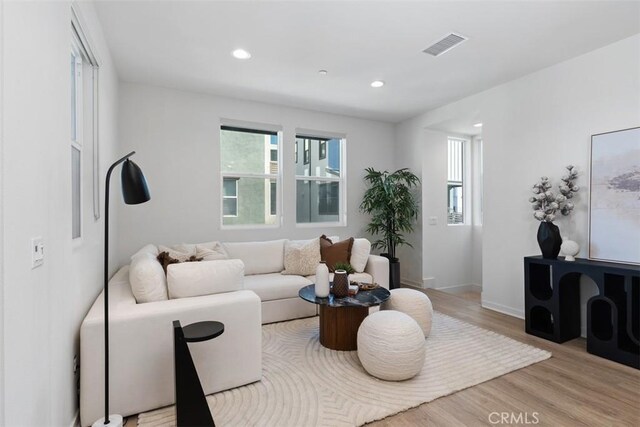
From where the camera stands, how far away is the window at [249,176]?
449 centimetres

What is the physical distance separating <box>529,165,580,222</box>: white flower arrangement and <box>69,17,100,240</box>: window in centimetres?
383

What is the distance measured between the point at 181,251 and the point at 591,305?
3967 millimetres

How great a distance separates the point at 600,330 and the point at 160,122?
5017mm

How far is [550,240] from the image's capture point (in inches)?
122

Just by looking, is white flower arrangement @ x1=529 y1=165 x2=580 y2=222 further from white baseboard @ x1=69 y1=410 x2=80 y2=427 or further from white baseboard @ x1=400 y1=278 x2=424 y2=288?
white baseboard @ x1=69 y1=410 x2=80 y2=427

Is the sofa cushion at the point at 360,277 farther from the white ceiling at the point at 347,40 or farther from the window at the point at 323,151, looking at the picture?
the white ceiling at the point at 347,40

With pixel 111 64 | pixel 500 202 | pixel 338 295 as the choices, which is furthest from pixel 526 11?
pixel 111 64

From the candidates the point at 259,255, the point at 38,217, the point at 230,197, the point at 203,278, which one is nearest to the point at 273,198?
the point at 230,197

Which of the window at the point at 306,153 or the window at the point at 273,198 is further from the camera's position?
the window at the point at 306,153

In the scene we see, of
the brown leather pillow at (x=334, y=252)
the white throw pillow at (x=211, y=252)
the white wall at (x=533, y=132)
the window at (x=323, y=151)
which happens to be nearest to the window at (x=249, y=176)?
the white throw pillow at (x=211, y=252)

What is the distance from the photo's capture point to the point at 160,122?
3998mm

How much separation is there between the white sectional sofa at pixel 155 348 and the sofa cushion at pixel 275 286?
104 cm

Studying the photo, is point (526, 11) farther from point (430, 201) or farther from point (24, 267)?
point (24, 267)

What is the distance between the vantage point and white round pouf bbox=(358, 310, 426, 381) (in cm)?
222
